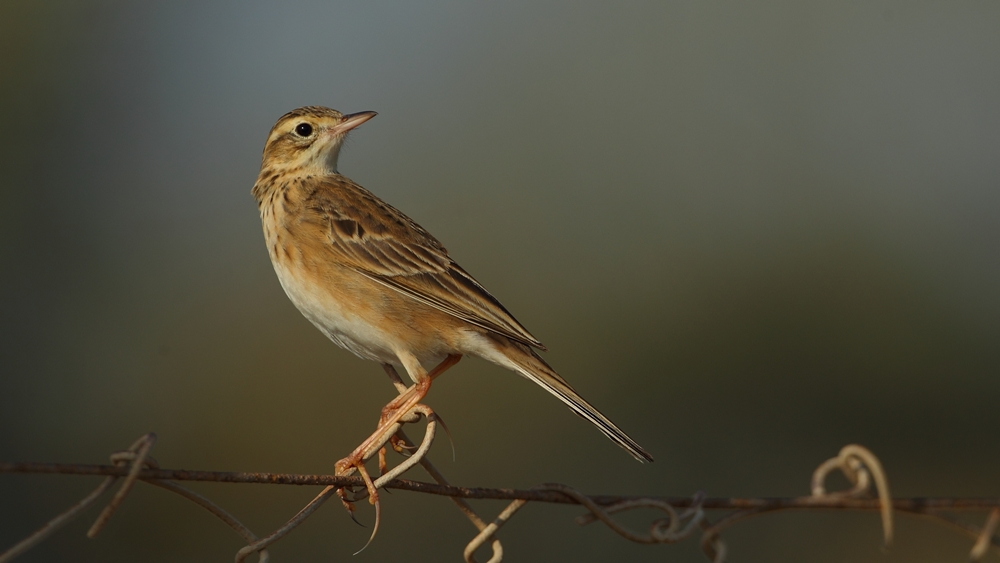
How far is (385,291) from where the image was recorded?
19.4 ft

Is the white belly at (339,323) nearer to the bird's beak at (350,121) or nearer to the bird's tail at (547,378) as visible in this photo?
the bird's tail at (547,378)

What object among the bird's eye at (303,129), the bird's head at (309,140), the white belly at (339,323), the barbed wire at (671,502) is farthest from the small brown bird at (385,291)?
the barbed wire at (671,502)

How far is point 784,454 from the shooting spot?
11789 millimetres

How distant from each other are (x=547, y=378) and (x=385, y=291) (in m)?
1.21

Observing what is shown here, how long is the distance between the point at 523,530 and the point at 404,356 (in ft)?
15.0

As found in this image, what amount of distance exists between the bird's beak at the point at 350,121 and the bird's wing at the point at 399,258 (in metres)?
0.65

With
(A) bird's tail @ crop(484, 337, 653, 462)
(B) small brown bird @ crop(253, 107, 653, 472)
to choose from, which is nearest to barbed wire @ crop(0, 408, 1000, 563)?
(A) bird's tail @ crop(484, 337, 653, 462)

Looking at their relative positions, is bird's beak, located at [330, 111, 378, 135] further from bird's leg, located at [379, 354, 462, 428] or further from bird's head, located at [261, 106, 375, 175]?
bird's leg, located at [379, 354, 462, 428]

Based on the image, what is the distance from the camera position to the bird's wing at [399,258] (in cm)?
581

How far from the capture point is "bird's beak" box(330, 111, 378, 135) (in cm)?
683

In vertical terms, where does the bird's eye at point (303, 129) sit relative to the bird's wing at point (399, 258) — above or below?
above

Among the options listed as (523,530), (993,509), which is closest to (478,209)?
(523,530)

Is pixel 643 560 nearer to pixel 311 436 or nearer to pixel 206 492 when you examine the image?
pixel 311 436

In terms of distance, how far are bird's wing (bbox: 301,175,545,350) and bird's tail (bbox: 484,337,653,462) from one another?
14 cm
